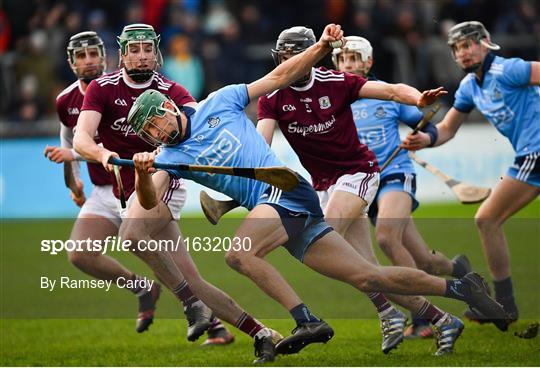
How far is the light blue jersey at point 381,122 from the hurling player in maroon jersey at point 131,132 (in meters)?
1.53

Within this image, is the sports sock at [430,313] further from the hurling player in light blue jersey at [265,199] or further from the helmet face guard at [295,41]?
the helmet face guard at [295,41]

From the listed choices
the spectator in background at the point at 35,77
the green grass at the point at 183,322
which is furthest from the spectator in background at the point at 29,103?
the green grass at the point at 183,322

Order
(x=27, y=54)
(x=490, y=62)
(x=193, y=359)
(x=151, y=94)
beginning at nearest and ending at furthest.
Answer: (x=151, y=94) → (x=193, y=359) → (x=490, y=62) → (x=27, y=54)

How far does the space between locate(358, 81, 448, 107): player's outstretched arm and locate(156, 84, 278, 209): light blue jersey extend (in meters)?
0.86

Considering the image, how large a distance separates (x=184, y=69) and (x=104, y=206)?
24.6ft

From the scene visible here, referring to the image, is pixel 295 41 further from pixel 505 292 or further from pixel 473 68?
pixel 505 292

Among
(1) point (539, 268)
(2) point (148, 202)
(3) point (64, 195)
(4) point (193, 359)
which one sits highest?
(2) point (148, 202)

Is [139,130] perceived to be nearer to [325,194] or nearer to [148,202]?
[148,202]

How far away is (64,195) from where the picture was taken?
1520 cm

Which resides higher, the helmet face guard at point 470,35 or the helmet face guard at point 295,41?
the helmet face guard at point 295,41

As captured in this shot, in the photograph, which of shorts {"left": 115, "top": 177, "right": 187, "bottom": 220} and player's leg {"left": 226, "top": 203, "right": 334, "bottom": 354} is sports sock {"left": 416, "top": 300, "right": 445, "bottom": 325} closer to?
player's leg {"left": 226, "top": 203, "right": 334, "bottom": 354}

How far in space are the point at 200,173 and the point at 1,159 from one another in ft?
29.5

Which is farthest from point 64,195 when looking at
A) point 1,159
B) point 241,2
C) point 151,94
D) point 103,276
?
point 151,94

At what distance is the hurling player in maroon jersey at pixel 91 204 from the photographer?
8688 mm
